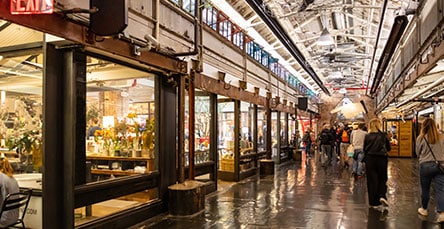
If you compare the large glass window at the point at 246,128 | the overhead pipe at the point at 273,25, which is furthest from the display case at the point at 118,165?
the large glass window at the point at 246,128

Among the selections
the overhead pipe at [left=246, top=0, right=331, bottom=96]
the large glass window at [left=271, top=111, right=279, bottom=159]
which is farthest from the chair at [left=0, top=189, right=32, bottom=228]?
the large glass window at [left=271, top=111, right=279, bottom=159]

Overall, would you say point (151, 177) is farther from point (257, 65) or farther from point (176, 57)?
point (257, 65)

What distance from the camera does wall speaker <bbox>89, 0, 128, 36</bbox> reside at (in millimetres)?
4094

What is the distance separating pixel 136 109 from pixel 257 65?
6513 mm

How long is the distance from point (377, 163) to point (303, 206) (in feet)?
4.84

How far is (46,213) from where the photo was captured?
426 cm

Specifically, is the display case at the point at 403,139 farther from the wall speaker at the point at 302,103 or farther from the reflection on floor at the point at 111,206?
the reflection on floor at the point at 111,206

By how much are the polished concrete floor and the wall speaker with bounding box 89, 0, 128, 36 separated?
9.45 feet

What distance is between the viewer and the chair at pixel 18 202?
4.08 m

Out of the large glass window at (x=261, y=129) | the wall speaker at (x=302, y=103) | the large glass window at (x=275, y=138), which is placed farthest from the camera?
the wall speaker at (x=302, y=103)

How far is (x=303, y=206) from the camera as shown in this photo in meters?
6.89

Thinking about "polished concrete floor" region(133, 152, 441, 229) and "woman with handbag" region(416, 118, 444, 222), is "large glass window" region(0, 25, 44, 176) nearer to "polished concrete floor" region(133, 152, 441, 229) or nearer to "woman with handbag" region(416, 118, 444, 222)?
"polished concrete floor" region(133, 152, 441, 229)

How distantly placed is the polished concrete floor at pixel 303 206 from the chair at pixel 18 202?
162 centimetres

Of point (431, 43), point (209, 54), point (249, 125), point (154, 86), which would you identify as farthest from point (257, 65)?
point (431, 43)
